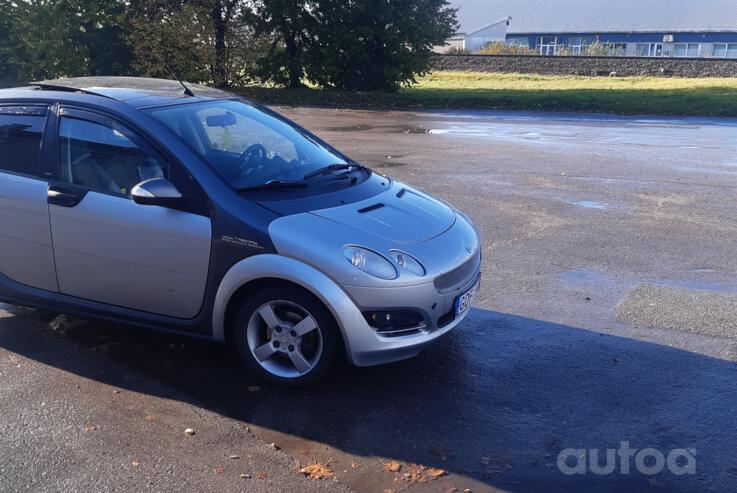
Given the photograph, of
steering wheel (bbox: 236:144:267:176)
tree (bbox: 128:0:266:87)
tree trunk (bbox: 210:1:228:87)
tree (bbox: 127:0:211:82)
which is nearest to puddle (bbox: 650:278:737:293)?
steering wheel (bbox: 236:144:267:176)

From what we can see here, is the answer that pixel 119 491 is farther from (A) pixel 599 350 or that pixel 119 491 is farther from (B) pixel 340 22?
(B) pixel 340 22

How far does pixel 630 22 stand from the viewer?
244 ft

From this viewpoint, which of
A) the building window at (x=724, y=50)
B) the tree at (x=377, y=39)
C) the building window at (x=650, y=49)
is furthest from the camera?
the building window at (x=650, y=49)

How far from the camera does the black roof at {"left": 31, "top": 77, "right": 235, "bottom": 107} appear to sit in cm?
521

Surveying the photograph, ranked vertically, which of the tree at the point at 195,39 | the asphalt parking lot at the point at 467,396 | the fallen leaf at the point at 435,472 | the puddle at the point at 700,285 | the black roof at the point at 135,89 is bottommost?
the fallen leaf at the point at 435,472

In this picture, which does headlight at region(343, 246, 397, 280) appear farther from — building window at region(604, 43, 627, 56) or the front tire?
building window at region(604, 43, 627, 56)

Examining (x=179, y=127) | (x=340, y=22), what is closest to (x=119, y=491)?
(x=179, y=127)

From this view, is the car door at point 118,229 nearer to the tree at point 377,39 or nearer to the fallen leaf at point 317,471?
the fallen leaf at point 317,471

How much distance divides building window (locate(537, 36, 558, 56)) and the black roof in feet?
248

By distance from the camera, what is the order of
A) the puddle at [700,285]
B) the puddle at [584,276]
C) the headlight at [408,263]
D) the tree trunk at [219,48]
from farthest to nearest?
the tree trunk at [219,48], the puddle at [584,276], the puddle at [700,285], the headlight at [408,263]

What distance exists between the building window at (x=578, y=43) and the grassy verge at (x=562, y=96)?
40732 millimetres

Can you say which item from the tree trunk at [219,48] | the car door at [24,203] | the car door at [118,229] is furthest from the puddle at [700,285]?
the tree trunk at [219,48]

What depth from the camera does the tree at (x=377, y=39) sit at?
99.7 ft

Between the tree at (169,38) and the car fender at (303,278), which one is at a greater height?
the tree at (169,38)
